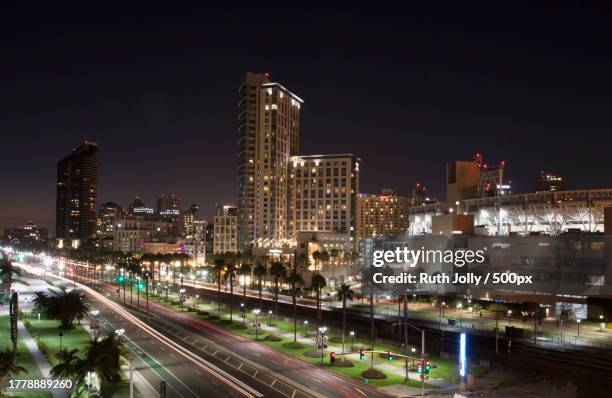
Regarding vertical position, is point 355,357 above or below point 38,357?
below

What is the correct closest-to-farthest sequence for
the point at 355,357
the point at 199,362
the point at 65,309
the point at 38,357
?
the point at 199,362 → the point at 38,357 → the point at 355,357 → the point at 65,309

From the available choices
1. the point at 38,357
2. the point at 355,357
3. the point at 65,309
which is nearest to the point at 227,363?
the point at 355,357

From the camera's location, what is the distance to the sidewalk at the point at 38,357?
182ft

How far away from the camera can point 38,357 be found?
238 feet

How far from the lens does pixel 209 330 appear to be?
97.1 meters

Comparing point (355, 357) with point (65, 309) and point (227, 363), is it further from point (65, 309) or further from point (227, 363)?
point (65, 309)

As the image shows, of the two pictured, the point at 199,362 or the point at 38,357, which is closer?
the point at 199,362

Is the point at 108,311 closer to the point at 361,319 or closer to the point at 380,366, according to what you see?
the point at 361,319

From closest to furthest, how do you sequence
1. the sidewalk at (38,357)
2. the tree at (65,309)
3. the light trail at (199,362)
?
the sidewalk at (38,357)
the light trail at (199,362)
the tree at (65,309)

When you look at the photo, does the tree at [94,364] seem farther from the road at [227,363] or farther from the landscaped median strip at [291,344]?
the landscaped median strip at [291,344]

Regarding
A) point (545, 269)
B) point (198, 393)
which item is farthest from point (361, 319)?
point (198, 393)

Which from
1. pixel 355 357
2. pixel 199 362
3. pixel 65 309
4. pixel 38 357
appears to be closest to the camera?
pixel 199 362

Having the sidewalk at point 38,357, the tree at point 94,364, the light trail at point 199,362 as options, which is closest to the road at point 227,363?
the light trail at point 199,362

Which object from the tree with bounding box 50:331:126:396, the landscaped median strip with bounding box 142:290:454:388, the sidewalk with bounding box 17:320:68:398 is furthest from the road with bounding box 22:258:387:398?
the sidewalk with bounding box 17:320:68:398
